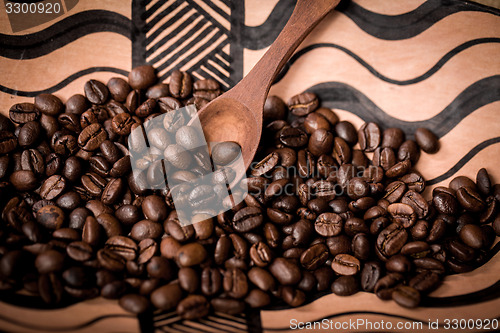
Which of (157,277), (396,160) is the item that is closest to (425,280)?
(396,160)

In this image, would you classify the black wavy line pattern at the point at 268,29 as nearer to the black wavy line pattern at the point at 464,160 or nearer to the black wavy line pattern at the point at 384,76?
the black wavy line pattern at the point at 384,76

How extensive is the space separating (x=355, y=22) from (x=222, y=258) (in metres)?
1.61

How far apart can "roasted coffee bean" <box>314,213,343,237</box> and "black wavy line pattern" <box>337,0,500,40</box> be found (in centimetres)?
116

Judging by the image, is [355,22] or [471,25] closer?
[471,25]

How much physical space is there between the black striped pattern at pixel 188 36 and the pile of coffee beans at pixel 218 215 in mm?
154

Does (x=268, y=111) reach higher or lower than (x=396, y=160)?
higher

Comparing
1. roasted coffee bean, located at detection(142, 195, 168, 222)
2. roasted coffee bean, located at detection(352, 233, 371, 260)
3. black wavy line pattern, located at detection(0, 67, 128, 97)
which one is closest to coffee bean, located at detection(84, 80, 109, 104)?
black wavy line pattern, located at detection(0, 67, 128, 97)

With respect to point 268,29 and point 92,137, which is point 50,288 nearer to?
point 92,137

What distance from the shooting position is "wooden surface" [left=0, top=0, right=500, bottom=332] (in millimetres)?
1989

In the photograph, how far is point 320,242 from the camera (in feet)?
5.75

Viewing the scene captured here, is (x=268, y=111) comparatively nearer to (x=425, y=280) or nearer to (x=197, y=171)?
(x=197, y=171)

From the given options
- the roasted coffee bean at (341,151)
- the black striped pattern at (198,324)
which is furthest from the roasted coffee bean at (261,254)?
the roasted coffee bean at (341,151)

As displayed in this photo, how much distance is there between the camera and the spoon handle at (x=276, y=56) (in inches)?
76.2

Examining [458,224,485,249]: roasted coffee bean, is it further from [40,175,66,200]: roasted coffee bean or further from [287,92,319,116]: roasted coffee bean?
[40,175,66,200]: roasted coffee bean
